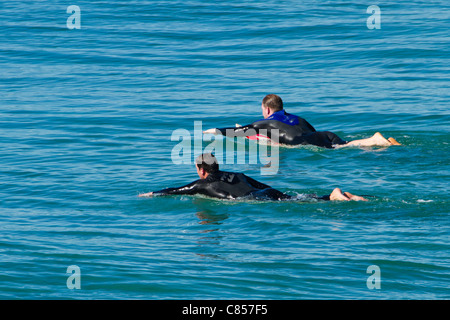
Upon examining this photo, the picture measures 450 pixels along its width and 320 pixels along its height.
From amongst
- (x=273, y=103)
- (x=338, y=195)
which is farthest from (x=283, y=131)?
(x=338, y=195)

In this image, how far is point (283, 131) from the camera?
63.8ft

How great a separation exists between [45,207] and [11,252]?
2.80 metres

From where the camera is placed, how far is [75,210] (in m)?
14.9

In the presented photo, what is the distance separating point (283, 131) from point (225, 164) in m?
1.96

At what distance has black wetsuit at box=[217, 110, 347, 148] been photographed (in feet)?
62.7

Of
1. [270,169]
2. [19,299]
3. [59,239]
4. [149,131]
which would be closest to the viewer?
[19,299]

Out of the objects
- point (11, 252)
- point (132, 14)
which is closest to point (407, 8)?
point (132, 14)

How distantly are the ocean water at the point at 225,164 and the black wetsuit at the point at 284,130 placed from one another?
0.97 ft

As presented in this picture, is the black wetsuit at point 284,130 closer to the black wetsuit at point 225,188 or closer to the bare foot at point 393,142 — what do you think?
the bare foot at point 393,142

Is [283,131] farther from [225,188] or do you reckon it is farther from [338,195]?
[338,195]

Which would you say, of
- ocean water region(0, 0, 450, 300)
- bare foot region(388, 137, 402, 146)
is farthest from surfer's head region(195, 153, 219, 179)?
bare foot region(388, 137, 402, 146)

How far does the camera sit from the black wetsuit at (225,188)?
14750 millimetres
